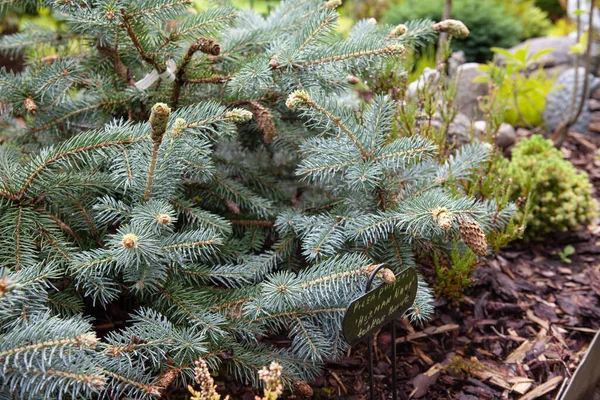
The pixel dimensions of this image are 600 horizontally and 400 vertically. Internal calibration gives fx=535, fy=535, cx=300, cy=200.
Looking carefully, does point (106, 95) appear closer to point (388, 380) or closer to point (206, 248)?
point (206, 248)

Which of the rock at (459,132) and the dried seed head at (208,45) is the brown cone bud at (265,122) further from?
the rock at (459,132)

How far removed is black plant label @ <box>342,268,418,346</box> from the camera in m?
1.24

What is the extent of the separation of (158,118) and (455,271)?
1.12m

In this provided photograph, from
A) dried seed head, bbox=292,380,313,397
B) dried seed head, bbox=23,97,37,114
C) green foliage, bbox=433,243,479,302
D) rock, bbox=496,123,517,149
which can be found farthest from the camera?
rock, bbox=496,123,517,149

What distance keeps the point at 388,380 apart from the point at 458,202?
68cm

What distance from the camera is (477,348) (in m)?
1.89

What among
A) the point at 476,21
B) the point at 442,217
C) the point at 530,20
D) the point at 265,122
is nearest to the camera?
the point at 442,217

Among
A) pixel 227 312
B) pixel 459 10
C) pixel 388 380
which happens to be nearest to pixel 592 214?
pixel 388 380

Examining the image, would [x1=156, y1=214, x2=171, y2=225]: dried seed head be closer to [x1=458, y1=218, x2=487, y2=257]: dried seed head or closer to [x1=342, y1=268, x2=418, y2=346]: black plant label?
[x1=342, y1=268, x2=418, y2=346]: black plant label

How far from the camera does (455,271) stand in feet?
5.88

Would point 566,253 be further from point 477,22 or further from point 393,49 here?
point 477,22

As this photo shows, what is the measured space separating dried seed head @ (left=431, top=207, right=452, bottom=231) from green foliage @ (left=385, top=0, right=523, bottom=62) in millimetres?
4181

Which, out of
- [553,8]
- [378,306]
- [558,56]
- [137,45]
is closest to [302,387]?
[378,306]

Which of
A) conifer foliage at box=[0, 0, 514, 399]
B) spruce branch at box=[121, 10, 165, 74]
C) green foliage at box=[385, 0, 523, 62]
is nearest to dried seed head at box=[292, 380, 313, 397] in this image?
conifer foliage at box=[0, 0, 514, 399]
